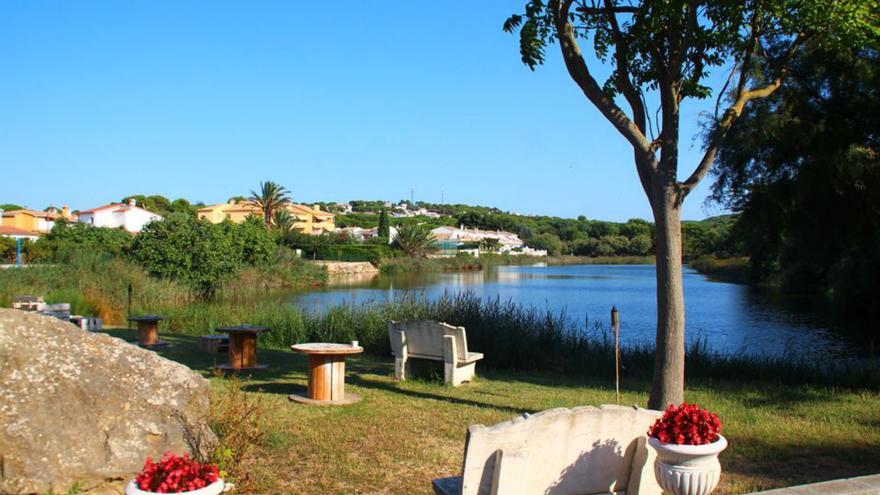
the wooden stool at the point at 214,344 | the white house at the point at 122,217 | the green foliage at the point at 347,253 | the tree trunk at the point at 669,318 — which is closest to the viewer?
the tree trunk at the point at 669,318

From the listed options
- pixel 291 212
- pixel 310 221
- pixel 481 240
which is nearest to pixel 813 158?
pixel 291 212

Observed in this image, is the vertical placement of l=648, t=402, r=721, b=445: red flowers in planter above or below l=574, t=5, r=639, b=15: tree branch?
below

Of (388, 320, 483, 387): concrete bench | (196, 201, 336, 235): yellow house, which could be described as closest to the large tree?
(388, 320, 483, 387): concrete bench

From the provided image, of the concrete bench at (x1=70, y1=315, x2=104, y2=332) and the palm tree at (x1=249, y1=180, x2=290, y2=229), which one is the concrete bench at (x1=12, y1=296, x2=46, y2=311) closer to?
the concrete bench at (x1=70, y1=315, x2=104, y2=332)

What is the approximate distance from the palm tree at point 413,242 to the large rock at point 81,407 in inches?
2840

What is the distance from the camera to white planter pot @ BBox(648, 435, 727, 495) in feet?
11.7

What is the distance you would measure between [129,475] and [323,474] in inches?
54.1

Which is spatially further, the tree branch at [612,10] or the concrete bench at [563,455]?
the tree branch at [612,10]

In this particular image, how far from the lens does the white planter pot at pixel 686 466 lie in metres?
3.58

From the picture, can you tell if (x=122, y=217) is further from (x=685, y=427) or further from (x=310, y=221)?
(x=685, y=427)

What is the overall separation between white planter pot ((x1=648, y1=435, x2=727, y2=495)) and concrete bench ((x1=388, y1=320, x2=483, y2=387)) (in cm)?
549

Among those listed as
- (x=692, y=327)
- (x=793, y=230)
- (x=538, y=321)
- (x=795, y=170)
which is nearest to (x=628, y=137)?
(x=538, y=321)

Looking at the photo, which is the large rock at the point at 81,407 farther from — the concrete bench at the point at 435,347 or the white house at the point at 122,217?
the white house at the point at 122,217

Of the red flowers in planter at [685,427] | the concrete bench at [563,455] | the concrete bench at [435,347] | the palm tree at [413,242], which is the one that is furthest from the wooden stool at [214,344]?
the palm tree at [413,242]
